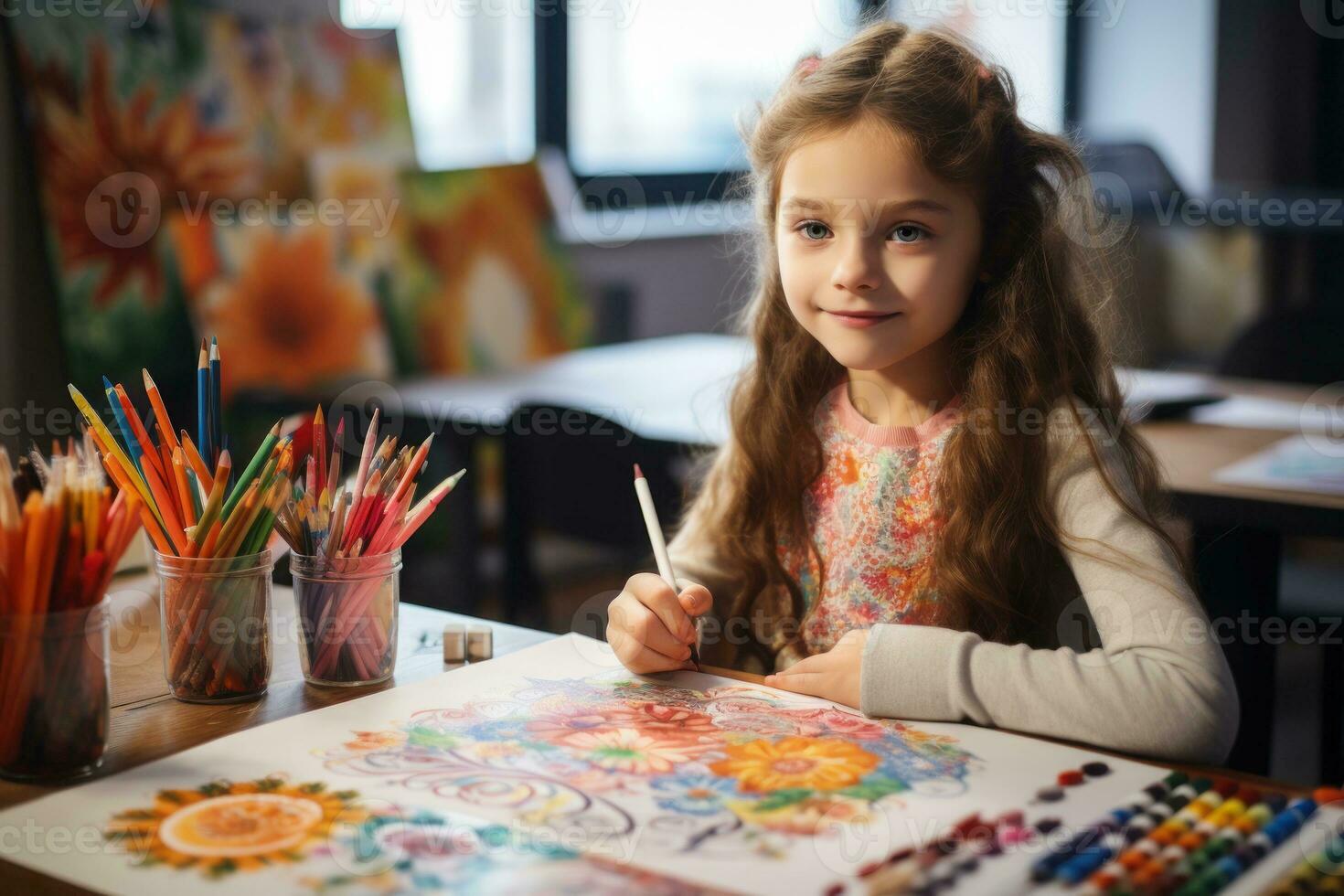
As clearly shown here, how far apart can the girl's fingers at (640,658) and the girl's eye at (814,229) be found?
1.20 ft

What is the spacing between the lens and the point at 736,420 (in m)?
1.34

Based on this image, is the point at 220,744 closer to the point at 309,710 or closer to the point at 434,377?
the point at 309,710

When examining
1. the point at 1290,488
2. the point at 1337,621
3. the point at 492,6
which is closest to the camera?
the point at 1290,488

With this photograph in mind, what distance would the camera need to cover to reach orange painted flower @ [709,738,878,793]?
2.76 ft

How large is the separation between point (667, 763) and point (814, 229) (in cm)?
50

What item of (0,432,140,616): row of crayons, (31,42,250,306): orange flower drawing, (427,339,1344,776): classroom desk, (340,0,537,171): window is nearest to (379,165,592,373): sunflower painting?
(427,339,1344,776): classroom desk

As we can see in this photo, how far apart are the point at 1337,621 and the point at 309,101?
2026mm

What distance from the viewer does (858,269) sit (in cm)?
112

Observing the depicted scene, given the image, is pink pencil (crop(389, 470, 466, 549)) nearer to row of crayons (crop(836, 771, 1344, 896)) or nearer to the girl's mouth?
the girl's mouth

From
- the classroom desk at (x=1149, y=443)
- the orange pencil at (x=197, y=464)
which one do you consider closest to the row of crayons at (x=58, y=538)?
the orange pencil at (x=197, y=464)

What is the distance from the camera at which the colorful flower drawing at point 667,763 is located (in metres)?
0.79

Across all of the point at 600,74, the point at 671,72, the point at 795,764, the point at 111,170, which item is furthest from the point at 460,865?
the point at 671,72

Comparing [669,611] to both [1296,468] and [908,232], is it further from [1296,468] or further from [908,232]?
[1296,468]

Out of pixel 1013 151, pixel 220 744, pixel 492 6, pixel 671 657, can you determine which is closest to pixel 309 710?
pixel 220 744
